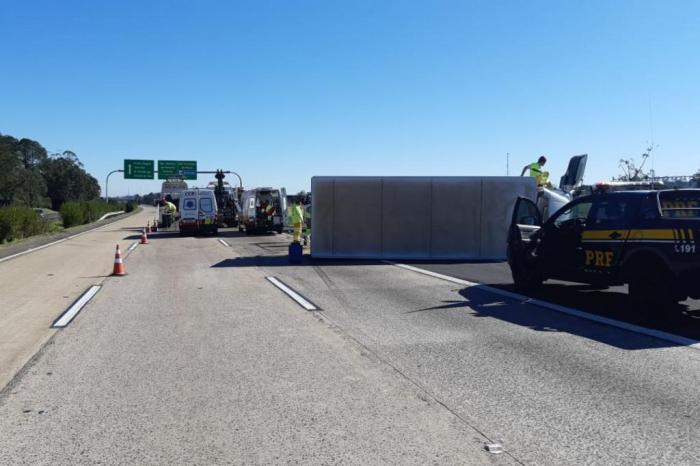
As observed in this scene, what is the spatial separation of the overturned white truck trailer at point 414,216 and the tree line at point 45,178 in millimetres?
89339

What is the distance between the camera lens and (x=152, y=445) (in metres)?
5.12

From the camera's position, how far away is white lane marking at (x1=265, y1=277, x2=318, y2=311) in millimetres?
11852

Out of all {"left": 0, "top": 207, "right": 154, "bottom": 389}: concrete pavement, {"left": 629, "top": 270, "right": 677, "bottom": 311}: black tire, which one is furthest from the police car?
{"left": 0, "top": 207, "right": 154, "bottom": 389}: concrete pavement

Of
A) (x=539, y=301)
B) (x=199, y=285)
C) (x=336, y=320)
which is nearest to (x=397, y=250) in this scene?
(x=199, y=285)

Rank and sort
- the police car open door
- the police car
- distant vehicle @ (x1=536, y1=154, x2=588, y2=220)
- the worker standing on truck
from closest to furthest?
the police car → the police car open door → distant vehicle @ (x1=536, y1=154, x2=588, y2=220) → the worker standing on truck

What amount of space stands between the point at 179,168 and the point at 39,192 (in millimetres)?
53206

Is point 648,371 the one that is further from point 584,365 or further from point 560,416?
point 560,416

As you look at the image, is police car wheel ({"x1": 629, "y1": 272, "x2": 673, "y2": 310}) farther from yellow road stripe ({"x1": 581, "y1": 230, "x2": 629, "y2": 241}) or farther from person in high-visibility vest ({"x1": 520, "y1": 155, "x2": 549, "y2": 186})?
person in high-visibility vest ({"x1": 520, "y1": 155, "x2": 549, "y2": 186})

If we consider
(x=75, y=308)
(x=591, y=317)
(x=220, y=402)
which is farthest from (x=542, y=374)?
(x=75, y=308)

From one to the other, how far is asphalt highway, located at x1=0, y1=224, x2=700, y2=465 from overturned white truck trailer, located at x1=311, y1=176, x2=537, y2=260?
934 cm

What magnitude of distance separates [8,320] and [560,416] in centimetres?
886

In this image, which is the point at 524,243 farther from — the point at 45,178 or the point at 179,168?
the point at 45,178

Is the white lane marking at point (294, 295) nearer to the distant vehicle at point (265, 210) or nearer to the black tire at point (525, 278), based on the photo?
the black tire at point (525, 278)

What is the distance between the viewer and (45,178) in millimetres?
135125
